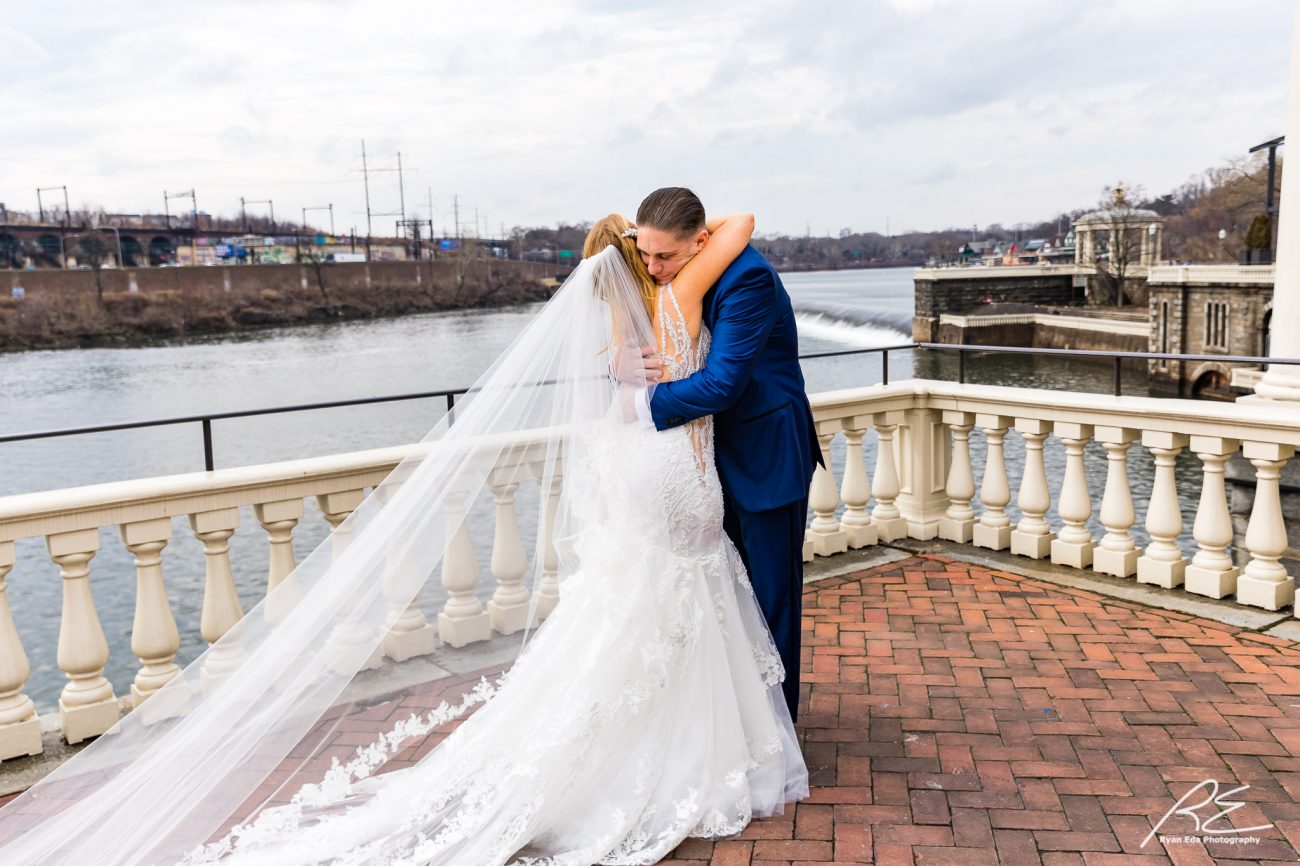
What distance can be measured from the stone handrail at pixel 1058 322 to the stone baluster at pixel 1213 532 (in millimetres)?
43457

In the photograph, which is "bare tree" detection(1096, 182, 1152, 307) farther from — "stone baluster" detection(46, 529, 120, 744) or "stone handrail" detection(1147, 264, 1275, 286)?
"stone baluster" detection(46, 529, 120, 744)

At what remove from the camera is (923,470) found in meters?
5.30

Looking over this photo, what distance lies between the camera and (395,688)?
9.28ft

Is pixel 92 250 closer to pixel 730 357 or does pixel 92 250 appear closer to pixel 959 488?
pixel 959 488

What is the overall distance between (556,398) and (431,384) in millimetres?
29113

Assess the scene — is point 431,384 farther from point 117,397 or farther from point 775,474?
point 775,474

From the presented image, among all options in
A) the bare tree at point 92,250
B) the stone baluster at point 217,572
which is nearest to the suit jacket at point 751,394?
the stone baluster at point 217,572

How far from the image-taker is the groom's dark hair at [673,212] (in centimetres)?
271

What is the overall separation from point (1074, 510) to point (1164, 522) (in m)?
0.40

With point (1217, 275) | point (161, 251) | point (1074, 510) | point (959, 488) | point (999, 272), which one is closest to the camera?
point (1074, 510)

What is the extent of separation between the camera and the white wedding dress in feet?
8.24

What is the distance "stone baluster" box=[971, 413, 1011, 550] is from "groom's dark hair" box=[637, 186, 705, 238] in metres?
2.70

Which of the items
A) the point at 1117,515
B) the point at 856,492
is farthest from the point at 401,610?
the point at 1117,515

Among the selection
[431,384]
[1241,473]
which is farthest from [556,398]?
[431,384]
